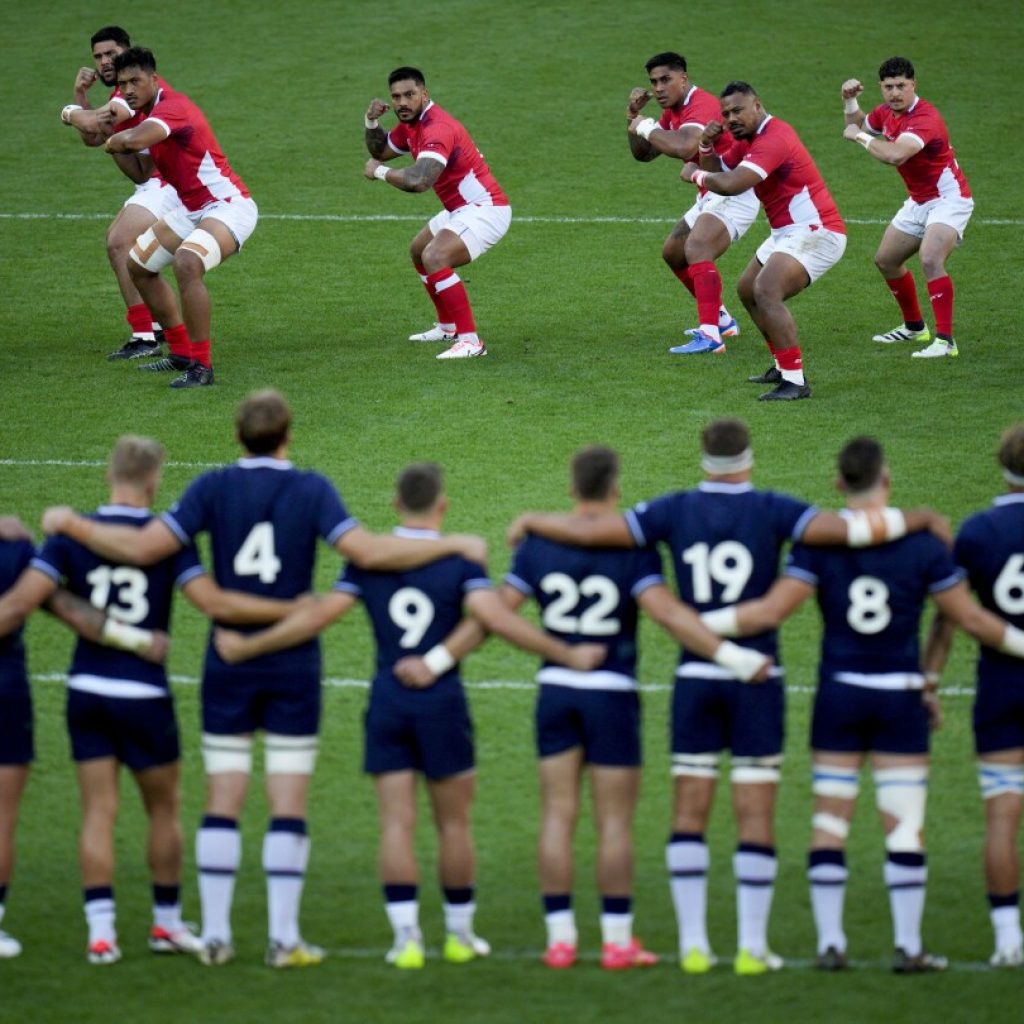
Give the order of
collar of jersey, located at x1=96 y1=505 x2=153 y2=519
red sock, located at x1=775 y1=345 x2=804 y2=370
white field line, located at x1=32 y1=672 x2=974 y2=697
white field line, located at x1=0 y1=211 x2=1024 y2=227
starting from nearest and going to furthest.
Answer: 1. collar of jersey, located at x1=96 y1=505 x2=153 y2=519
2. white field line, located at x1=32 y1=672 x2=974 y2=697
3. red sock, located at x1=775 y1=345 x2=804 y2=370
4. white field line, located at x1=0 y1=211 x2=1024 y2=227

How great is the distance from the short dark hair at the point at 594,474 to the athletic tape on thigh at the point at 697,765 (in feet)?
3.01

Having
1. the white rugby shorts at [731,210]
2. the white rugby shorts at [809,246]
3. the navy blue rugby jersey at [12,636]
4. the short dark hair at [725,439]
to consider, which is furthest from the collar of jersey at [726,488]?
the white rugby shorts at [731,210]

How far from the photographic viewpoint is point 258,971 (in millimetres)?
6266

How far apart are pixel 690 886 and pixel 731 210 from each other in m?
8.97

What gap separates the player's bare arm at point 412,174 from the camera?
13750 mm

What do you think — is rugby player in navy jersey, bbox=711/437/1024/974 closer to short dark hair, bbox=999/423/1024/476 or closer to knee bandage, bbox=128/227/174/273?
short dark hair, bbox=999/423/1024/476

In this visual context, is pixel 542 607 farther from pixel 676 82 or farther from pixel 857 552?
pixel 676 82

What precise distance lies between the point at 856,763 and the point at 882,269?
8458 mm

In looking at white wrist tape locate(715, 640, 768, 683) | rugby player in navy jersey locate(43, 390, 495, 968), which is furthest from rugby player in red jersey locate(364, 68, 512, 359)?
white wrist tape locate(715, 640, 768, 683)

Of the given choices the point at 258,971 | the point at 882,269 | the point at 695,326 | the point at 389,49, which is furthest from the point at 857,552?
the point at 389,49

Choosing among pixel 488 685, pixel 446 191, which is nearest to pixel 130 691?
pixel 488 685

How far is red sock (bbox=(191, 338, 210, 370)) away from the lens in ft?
44.5

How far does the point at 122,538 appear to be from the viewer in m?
6.35

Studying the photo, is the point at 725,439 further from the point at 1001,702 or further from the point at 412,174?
the point at 412,174
